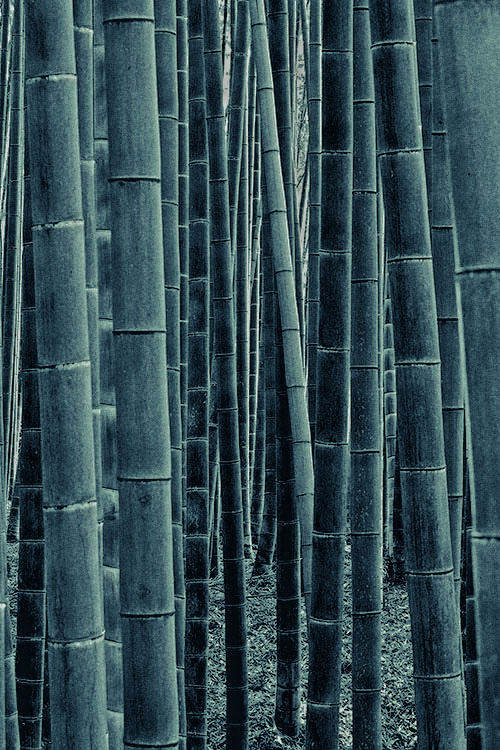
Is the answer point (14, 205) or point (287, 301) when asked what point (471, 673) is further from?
point (14, 205)

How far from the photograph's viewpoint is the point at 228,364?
272cm

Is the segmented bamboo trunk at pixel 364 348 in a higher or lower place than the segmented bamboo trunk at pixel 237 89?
lower

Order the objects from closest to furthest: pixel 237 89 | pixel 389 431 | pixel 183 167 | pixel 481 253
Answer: pixel 481 253
pixel 183 167
pixel 237 89
pixel 389 431

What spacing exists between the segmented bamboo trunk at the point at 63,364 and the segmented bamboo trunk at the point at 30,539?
0.71m

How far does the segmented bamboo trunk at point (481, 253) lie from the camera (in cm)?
81

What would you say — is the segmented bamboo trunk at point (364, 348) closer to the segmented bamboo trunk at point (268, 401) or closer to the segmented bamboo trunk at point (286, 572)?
the segmented bamboo trunk at point (286, 572)

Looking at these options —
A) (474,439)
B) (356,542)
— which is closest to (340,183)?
(356,542)

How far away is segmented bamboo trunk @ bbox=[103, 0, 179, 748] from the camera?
1164 mm

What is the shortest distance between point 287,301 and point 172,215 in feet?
1.65

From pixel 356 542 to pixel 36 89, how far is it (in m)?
1.17

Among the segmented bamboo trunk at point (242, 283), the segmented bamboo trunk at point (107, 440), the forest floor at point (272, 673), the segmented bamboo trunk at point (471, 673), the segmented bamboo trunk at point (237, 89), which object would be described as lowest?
the forest floor at point (272, 673)

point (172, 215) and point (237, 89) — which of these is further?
point (237, 89)

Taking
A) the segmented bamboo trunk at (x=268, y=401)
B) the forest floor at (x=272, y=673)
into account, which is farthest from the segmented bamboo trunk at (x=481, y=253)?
the forest floor at (x=272, y=673)

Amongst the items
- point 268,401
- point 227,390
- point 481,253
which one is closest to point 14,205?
point 268,401
